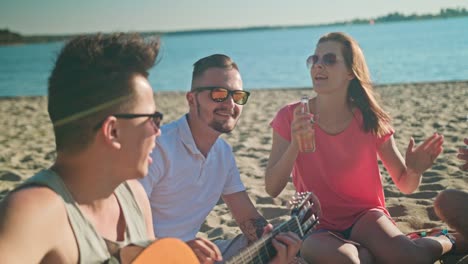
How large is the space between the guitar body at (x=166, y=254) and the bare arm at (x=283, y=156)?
4.03 ft

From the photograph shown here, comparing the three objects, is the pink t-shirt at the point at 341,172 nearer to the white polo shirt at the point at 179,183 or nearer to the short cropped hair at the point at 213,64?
the short cropped hair at the point at 213,64

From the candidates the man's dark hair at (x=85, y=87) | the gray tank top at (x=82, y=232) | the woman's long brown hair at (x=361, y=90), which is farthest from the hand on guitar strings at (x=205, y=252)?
the woman's long brown hair at (x=361, y=90)

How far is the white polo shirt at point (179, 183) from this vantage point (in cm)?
316

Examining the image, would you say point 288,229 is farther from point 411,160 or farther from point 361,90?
point 361,90

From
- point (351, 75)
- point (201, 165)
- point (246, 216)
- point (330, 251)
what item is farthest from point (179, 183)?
point (351, 75)

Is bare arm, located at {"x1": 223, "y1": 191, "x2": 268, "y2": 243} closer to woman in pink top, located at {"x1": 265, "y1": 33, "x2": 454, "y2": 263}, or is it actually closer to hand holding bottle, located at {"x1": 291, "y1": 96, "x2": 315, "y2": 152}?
woman in pink top, located at {"x1": 265, "y1": 33, "x2": 454, "y2": 263}

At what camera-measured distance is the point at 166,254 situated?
2.13 metres

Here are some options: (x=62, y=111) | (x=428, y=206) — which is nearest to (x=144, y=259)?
(x=62, y=111)

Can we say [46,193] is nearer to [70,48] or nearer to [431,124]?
[70,48]

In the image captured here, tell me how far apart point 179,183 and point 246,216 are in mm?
540

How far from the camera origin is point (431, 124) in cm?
821

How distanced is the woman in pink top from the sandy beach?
0.45 m

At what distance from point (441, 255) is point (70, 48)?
278cm

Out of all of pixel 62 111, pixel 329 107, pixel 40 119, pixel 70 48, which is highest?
pixel 70 48
